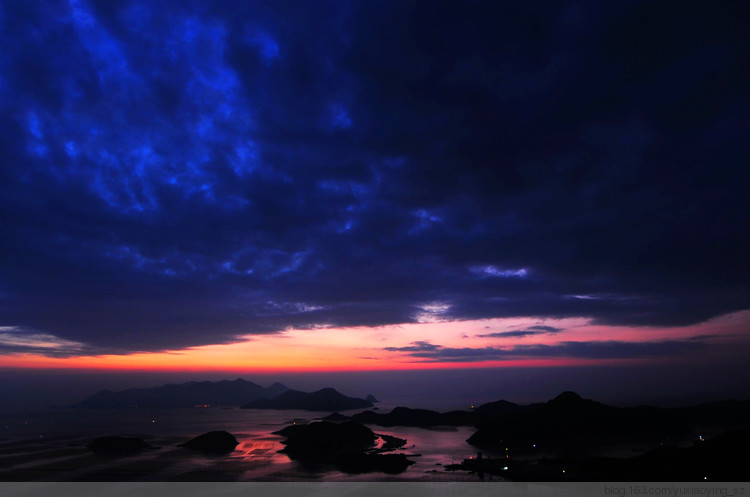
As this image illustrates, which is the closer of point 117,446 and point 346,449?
point 346,449

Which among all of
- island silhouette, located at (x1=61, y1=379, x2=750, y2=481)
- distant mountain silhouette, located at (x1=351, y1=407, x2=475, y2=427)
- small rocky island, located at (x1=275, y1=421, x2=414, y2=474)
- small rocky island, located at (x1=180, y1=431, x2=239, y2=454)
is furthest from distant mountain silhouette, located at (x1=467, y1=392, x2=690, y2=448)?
small rocky island, located at (x1=180, y1=431, x2=239, y2=454)

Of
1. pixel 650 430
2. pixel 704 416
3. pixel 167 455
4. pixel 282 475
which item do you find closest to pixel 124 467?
pixel 167 455

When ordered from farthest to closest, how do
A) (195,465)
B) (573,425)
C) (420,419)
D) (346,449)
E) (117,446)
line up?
(420,419) → (573,425) → (117,446) → (346,449) → (195,465)

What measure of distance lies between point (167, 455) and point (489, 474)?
61.7 meters

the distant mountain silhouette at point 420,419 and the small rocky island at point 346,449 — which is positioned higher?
the small rocky island at point 346,449

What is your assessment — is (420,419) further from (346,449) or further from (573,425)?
(346,449)

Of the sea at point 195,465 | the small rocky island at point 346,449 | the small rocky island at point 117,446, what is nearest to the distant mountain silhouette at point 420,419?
the sea at point 195,465

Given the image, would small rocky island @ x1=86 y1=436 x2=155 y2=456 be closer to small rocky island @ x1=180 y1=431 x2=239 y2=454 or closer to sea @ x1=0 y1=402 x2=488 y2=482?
sea @ x1=0 y1=402 x2=488 y2=482

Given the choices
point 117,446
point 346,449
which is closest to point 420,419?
point 346,449

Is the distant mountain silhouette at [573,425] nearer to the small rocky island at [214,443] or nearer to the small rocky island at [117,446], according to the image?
the small rocky island at [214,443]

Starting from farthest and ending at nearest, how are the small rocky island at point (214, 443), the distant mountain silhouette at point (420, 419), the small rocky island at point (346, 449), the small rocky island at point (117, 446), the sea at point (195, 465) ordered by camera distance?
the distant mountain silhouette at point (420, 419)
the small rocky island at point (214, 443)
the small rocky island at point (117, 446)
the small rocky island at point (346, 449)
the sea at point (195, 465)

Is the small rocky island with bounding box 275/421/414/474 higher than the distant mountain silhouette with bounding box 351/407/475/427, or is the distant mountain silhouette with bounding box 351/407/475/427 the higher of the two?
the small rocky island with bounding box 275/421/414/474
